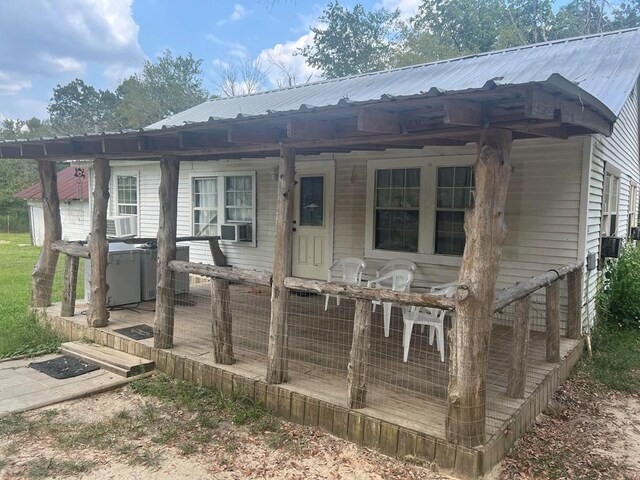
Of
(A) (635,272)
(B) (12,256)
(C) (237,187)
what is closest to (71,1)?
(B) (12,256)

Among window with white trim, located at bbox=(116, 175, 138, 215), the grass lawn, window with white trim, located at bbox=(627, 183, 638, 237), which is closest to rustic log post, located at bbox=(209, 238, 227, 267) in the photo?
the grass lawn

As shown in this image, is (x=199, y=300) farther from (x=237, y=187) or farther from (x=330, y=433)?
(x=330, y=433)

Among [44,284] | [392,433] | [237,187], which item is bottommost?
[392,433]

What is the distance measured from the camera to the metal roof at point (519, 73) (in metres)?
5.25

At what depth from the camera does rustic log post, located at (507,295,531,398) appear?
3.49 metres

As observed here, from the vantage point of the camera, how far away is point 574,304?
5117 mm

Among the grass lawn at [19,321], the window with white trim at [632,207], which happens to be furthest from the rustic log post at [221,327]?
the window with white trim at [632,207]

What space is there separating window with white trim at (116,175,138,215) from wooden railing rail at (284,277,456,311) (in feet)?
26.8

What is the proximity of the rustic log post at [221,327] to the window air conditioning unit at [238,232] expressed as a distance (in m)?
4.08

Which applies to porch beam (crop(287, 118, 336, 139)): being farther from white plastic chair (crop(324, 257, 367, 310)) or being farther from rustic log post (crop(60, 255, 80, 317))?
rustic log post (crop(60, 255, 80, 317))

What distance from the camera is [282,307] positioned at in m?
3.84

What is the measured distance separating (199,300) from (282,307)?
10.6ft

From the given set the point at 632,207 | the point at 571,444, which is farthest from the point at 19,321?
the point at 632,207

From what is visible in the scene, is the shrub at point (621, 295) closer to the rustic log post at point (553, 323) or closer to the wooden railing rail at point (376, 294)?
the rustic log post at point (553, 323)
